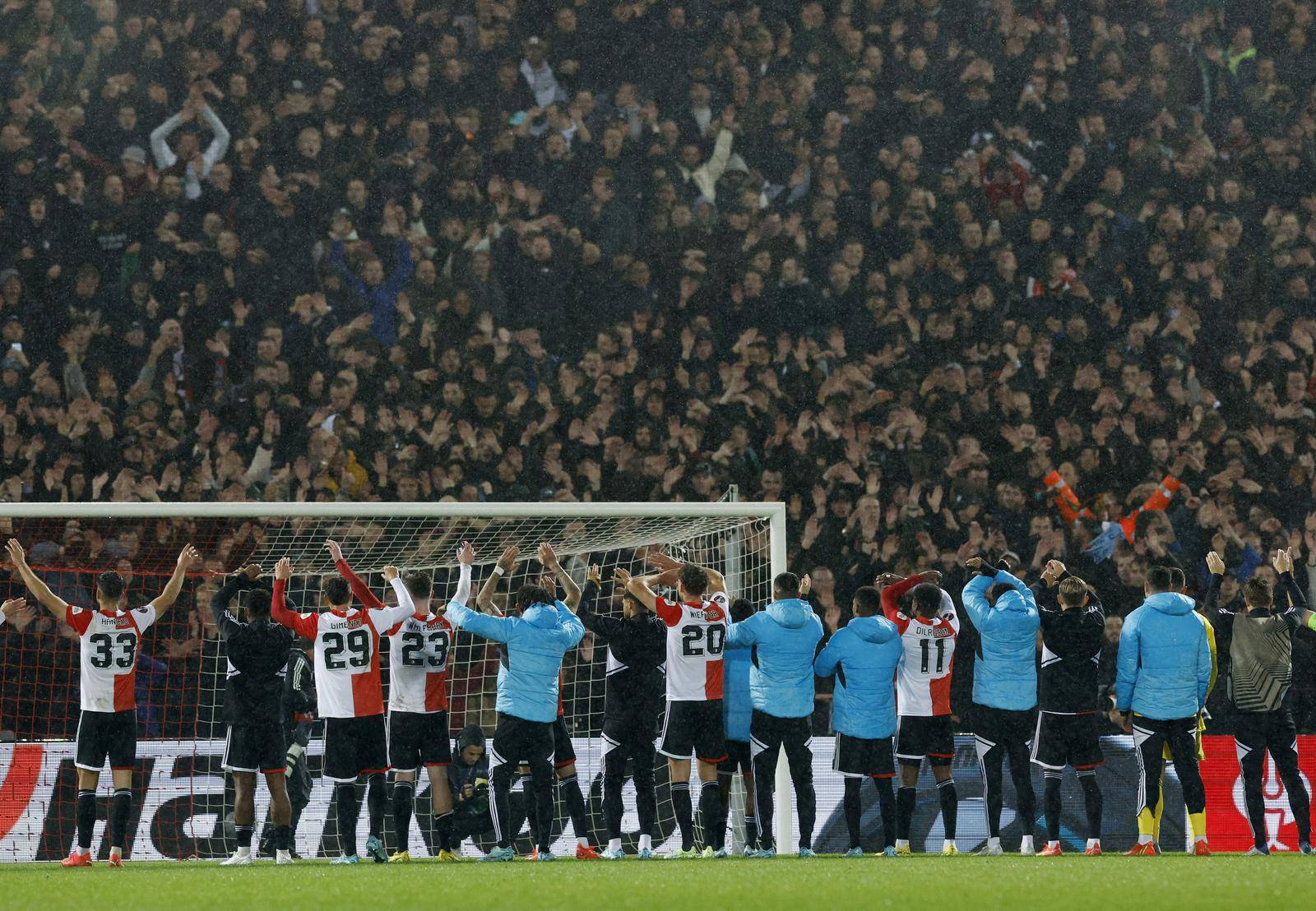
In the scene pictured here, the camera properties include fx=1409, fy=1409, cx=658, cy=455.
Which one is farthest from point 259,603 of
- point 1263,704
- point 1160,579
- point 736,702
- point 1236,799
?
point 1236,799

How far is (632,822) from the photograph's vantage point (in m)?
8.59

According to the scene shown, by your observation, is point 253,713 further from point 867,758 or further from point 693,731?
point 867,758

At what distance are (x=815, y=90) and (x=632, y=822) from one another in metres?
8.56

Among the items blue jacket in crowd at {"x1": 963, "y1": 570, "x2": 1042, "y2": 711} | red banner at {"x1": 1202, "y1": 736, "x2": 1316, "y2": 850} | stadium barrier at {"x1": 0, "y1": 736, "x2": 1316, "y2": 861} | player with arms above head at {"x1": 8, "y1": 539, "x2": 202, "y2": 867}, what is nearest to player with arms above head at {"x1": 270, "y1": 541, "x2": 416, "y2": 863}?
player with arms above head at {"x1": 8, "y1": 539, "x2": 202, "y2": 867}

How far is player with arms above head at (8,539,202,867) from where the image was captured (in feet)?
23.4

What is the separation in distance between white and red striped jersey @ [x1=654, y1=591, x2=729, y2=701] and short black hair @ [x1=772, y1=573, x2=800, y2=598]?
0.38 m

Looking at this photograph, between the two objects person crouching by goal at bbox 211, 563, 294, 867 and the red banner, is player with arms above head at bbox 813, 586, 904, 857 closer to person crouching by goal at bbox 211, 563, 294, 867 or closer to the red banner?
the red banner

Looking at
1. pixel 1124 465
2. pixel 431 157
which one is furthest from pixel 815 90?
pixel 1124 465

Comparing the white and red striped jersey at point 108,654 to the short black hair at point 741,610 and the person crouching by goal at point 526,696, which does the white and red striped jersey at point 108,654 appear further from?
the short black hair at point 741,610

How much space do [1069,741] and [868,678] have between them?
44.1 inches

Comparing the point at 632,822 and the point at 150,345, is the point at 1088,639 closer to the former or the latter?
the point at 632,822

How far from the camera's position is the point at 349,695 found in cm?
716

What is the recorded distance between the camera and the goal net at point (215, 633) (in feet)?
27.0

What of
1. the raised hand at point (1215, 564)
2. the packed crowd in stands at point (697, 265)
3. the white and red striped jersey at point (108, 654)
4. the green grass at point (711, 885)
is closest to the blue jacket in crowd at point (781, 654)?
the green grass at point (711, 885)
